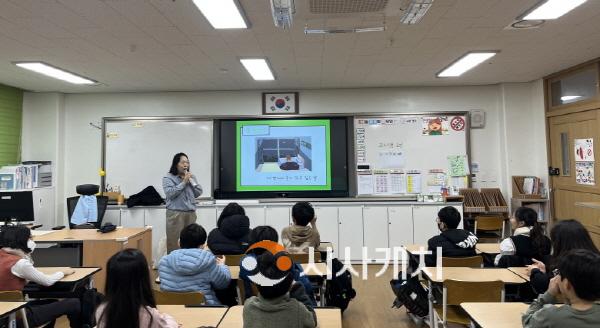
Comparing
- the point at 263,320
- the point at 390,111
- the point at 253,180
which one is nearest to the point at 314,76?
the point at 390,111

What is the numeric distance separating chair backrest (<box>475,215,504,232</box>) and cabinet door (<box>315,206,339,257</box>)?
6.65 feet

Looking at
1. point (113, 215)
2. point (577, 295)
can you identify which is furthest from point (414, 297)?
point (113, 215)

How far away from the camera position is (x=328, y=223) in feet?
18.5

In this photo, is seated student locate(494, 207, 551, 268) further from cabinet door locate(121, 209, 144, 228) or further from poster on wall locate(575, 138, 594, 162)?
cabinet door locate(121, 209, 144, 228)

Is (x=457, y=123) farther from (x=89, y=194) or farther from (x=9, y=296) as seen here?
(x=9, y=296)

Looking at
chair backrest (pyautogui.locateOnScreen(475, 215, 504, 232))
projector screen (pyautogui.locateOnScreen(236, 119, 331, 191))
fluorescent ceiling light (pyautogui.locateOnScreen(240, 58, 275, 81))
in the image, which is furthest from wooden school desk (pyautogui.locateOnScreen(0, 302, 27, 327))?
chair backrest (pyautogui.locateOnScreen(475, 215, 504, 232))

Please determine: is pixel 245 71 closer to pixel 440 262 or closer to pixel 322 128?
pixel 322 128

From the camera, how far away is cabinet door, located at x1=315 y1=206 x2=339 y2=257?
18.5ft

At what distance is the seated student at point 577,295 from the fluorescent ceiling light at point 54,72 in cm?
531

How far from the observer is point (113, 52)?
4.02 metres

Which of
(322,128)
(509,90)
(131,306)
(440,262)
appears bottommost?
(440,262)

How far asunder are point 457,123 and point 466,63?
144cm

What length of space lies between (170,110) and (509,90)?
546 cm

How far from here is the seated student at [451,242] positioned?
10.2 feet
